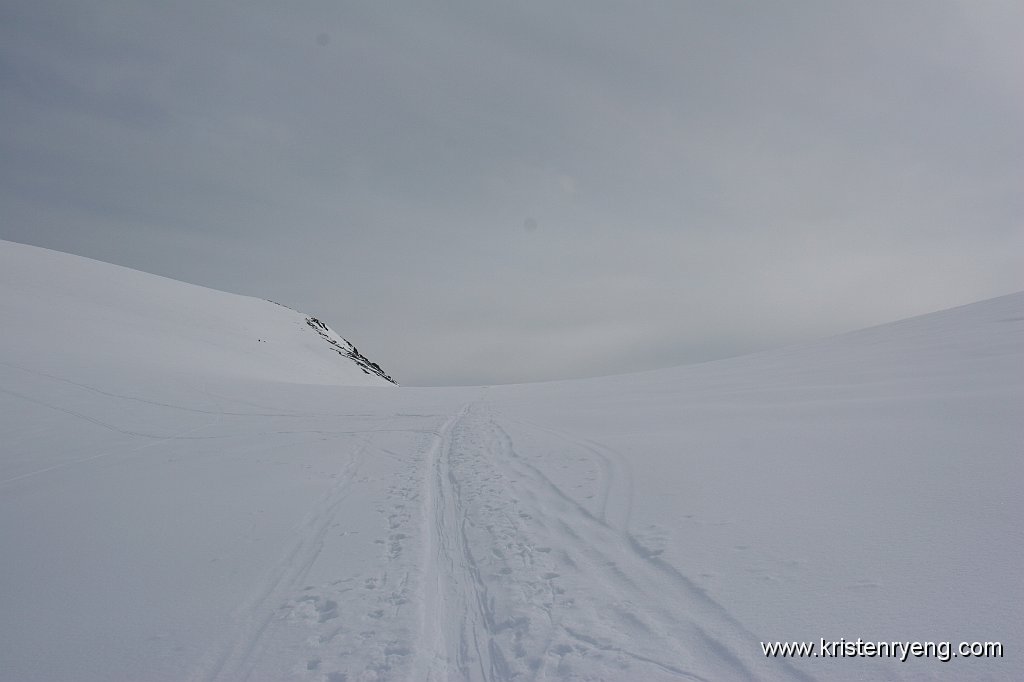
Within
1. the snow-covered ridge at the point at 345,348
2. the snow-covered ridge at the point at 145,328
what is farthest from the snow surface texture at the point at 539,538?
the snow-covered ridge at the point at 345,348

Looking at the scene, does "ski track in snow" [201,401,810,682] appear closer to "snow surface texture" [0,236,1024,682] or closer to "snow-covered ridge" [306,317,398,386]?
"snow surface texture" [0,236,1024,682]

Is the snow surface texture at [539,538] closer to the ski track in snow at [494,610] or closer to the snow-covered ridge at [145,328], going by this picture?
the ski track in snow at [494,610]

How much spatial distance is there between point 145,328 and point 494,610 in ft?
95.8

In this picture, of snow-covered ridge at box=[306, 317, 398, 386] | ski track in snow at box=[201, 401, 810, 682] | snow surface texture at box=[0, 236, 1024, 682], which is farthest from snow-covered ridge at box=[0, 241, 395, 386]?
ski track in snow at box=[201, 401, 810, 682]

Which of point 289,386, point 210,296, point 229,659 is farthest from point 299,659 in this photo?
point 210,296

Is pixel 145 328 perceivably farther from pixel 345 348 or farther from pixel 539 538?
pixel 539 538

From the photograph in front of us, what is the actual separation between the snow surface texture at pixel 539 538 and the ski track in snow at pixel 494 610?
0.02 meters

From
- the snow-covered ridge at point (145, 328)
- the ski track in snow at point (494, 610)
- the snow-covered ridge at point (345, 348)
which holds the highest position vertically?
the snow-covered ridge at point (345, 348)

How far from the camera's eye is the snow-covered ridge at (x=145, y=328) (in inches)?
745

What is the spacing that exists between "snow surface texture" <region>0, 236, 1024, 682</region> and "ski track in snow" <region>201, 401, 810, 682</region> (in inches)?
0.9

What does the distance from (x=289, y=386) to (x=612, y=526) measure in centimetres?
1761

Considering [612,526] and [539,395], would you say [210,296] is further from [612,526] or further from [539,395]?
[612,526]

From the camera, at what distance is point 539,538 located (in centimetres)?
504

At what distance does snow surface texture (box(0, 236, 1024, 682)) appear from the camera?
10.5 feet
